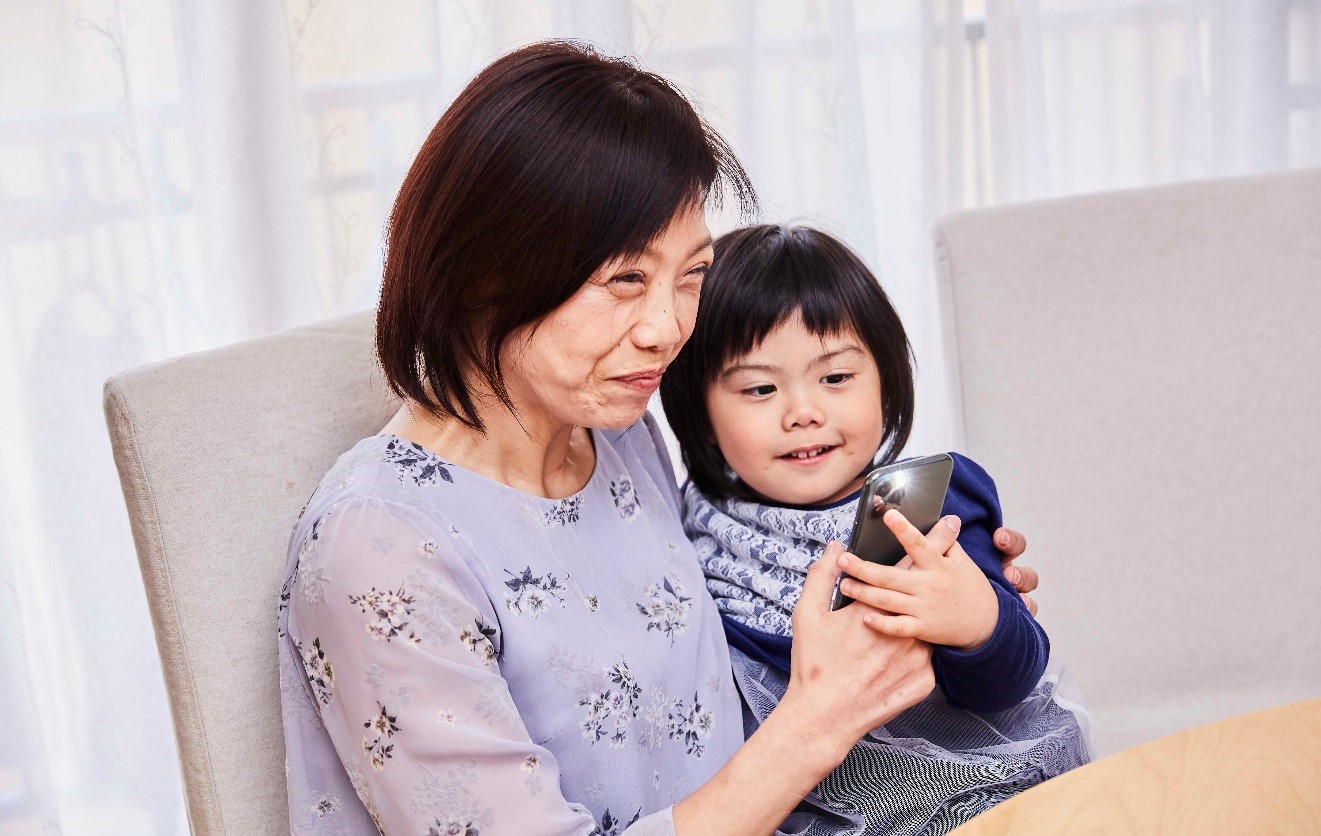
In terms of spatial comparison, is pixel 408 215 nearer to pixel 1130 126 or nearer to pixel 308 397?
pixel 308 397

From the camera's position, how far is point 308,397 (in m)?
1.10

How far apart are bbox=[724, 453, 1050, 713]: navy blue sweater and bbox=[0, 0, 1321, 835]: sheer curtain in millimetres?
987

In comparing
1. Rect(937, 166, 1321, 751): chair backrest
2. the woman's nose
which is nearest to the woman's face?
the woman's nose

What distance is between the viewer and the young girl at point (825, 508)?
1174mm

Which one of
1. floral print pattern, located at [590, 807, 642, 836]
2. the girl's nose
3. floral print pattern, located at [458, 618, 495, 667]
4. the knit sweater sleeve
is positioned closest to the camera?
floral print pattern, located at [458, 618, 495, 667]

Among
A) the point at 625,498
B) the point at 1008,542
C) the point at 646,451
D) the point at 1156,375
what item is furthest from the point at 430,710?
the point at 1156,375

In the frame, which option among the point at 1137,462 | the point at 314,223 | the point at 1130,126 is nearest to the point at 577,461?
the point at 1137,462

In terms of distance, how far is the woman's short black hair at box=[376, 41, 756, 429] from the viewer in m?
0.94

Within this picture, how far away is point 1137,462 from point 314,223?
140 centimetres

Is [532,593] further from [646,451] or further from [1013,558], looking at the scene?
[1013,558]

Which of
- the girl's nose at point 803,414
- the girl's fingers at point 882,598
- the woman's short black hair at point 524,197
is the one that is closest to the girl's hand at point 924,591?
the girl's fingers at point 882,598

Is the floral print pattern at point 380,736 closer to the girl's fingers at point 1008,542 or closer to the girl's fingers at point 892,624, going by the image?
the girl's fingers at point 892,624

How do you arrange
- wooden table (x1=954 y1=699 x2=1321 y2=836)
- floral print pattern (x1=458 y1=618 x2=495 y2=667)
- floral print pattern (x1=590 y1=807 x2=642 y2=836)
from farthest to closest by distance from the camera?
floral print pattern (x1=590 y1=807 x2=642 y2=836) < floral print pattern (x1=458 y1=618 x2=495 y2=667) < wooden table (x1=954 y1=699 x2=1321 y2=836)

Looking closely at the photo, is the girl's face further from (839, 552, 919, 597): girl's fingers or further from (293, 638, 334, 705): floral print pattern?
(293, 638, 334, 705): floral print pattern
